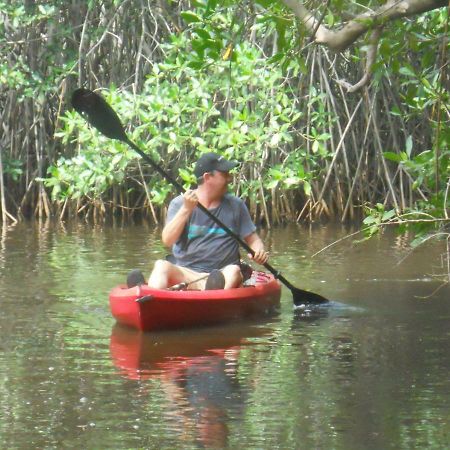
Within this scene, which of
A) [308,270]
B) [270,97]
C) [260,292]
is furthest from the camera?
[270,97]

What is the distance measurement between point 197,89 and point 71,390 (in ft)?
23.6

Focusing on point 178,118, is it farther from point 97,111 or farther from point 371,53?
point 371,53

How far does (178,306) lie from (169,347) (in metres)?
0.45

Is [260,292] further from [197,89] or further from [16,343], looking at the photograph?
[197,89]

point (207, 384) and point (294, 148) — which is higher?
point (294, 148)

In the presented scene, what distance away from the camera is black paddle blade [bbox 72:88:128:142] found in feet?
30.2

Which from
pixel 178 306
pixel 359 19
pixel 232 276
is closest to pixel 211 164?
pixel 232 276

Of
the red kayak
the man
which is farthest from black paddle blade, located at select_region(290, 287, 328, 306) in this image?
the red kayak

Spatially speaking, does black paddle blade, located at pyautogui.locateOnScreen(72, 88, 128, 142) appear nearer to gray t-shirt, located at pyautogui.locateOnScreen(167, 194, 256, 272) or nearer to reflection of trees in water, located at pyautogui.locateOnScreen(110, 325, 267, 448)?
gray t-shirt, located at pyautogui.locateOnScreen(167, 194, 256, 272)

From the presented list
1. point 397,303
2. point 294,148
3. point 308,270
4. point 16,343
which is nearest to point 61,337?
point 16,343

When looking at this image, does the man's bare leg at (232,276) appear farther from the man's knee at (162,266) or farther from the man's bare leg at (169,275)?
the man's knee at (162,266)

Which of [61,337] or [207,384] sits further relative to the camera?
[61,337]

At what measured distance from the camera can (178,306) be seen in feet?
27.9

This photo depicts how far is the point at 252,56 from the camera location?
12961mm
